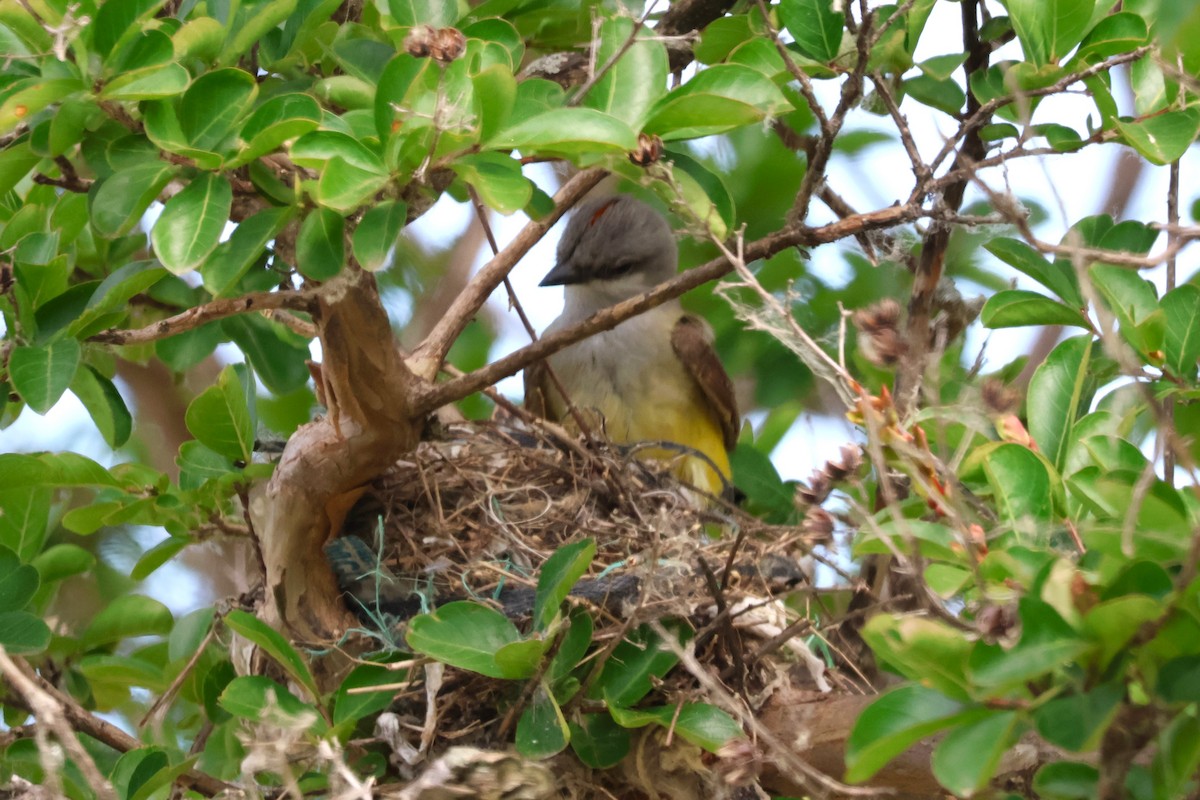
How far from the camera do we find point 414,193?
8.30 ft

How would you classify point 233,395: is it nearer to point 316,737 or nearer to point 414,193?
point 316,737

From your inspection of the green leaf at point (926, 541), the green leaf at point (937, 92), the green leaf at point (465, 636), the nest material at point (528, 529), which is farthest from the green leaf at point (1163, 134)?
the green leaf at point (465, 636)

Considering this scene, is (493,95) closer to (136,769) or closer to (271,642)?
(271,642)

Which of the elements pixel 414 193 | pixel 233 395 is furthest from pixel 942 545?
pixel 233 395

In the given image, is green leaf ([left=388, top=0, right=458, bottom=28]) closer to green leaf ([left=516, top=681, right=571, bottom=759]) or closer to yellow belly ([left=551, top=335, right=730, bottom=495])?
green leaf ([left=516, top=681, right=571, bottom=759])

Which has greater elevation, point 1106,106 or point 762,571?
point 1106,106

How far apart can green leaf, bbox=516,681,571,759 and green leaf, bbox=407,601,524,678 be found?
9cm

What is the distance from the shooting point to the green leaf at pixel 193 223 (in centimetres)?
251

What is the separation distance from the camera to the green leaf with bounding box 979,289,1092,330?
123 inches

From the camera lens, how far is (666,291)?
2.85 meters

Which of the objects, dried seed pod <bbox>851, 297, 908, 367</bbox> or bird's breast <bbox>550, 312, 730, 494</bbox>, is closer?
dried seed pod <bbox>851, 297, 908, 367</bbox>

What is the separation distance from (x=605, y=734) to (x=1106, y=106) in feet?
5.87

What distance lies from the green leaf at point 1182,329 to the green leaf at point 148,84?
192cm

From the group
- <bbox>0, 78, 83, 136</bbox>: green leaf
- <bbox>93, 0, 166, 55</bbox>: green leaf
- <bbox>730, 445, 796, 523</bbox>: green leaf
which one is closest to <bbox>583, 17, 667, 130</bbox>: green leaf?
<bbox>93, 0, 166, 55</bbox>: green leaf
